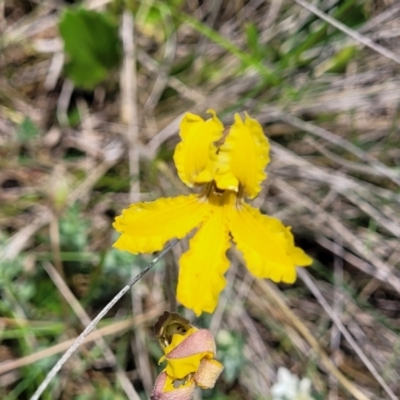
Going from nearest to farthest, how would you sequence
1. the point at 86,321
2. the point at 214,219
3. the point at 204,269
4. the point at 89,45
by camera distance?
1. the point at 204,269
2. the point at 214,219
3. the point at 86,321
4. the point at 89,45

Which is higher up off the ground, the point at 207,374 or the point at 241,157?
the point at 241,157

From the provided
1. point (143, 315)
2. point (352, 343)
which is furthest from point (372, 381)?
point (143, 315)

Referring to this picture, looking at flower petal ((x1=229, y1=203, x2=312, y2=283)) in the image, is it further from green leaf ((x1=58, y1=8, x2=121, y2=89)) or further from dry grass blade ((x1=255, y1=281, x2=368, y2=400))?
green leaf ((x1=58, y1=8, x2=121, y2=89))

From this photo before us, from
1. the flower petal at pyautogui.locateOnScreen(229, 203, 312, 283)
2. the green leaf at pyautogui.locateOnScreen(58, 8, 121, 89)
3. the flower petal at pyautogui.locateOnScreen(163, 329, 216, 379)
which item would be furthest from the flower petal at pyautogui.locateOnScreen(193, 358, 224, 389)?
the green leaf at pyautogui.locateOnScreen(58, 8, 121, 89)

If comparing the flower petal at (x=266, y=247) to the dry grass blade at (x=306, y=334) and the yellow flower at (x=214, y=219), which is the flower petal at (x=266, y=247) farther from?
the dry grass blade at (x=306, y=334)

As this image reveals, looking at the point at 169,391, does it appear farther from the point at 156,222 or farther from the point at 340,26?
the point at 340,26

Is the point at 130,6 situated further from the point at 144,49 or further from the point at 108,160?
the point at 108,160

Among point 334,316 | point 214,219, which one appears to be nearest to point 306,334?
point 334,316

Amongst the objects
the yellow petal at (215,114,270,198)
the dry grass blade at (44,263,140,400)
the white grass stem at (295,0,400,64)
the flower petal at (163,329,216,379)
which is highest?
the white grass stem at (295,0,400,64)
